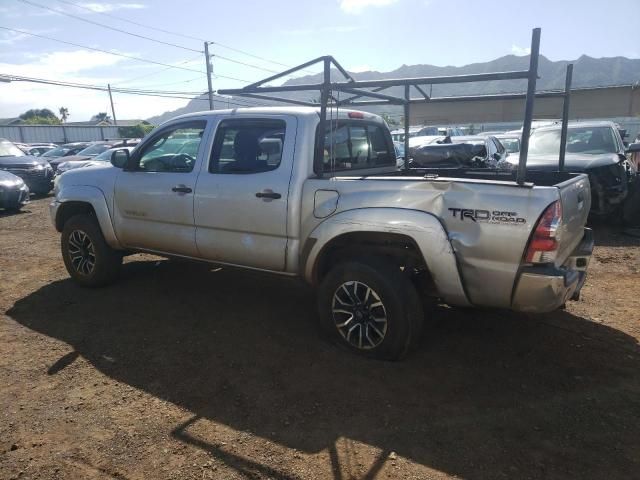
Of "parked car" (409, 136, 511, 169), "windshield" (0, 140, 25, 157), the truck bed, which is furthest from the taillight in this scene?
"windshield" (0, 140, 25, 157)

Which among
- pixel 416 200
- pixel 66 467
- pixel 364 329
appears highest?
pixel 416 200

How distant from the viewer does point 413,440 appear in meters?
2.81

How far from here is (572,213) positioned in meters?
3.42

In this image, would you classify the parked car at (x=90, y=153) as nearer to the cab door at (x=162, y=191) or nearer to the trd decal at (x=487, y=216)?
the cab door at (x=162, y=191)

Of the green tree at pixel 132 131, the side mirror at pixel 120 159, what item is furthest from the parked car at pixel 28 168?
the green tree at pixel 132 131

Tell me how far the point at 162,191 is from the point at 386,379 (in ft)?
9.22

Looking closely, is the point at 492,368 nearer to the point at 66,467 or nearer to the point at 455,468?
the point at 455,468

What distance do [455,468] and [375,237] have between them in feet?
5.39

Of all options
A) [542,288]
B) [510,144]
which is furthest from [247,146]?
[510,144]

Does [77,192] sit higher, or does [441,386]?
[77,192]

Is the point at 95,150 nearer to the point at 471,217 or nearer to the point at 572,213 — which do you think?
the point at 471,217

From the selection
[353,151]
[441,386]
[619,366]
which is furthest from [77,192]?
[619,366]

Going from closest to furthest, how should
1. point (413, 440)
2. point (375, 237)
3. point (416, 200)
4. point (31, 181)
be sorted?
point (413, 440), point (416, 200), point (375, 237), point (31, 181)

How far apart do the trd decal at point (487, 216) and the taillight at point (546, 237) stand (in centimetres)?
11
